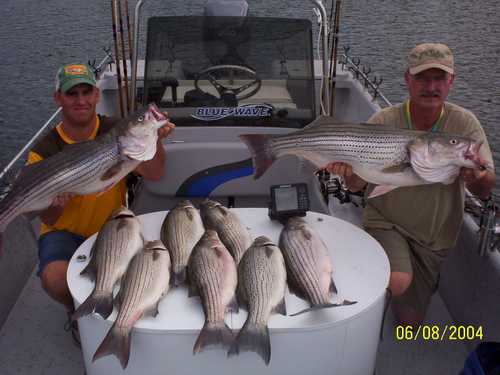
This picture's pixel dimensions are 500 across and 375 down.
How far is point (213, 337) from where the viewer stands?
1.95 m

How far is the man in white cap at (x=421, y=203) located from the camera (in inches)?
115

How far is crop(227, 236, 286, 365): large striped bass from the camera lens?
1947mm

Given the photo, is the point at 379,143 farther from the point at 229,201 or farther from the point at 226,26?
the point at 226,26

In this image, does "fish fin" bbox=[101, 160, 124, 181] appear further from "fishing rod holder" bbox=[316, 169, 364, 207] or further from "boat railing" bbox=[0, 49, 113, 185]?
"fishing rod holder" bbox=[316, 169, 364, 207]

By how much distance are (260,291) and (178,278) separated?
41 centimetres

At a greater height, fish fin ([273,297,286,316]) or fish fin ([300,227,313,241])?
fish fin ([300,227,313,241])

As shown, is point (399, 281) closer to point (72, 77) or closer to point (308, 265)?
point (308, 265)

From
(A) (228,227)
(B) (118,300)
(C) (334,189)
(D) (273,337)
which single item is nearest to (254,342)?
(D) (273,337)

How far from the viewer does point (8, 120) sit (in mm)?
10680

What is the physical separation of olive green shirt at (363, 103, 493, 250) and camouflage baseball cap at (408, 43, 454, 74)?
26 cm

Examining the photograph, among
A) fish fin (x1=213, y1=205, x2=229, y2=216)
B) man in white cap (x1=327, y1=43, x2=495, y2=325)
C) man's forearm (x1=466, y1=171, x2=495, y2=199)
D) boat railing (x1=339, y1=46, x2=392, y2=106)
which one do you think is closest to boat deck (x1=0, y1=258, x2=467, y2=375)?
man in white cap (x1=327, y1=43, x2=495, y2=325)

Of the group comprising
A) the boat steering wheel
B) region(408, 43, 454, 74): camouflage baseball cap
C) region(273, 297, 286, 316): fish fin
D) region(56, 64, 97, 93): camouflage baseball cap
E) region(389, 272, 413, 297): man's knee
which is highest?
region(408, 43, 454, 74): camouflage baseball cap

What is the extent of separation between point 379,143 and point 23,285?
2.75m

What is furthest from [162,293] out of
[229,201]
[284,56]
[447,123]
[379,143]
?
[284,56]
